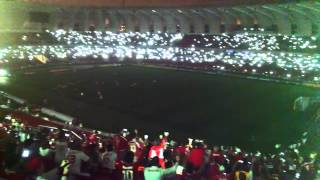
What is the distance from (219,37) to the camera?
60.5 meters

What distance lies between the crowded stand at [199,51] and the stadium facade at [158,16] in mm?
3231

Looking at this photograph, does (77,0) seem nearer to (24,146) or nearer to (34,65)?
(34,65)

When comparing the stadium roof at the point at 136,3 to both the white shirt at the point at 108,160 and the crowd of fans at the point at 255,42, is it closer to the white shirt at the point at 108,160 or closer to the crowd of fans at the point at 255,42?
the crowd of fans at the point at 255,42

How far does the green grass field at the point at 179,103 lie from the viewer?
25.8 meters

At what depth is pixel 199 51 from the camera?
5600 centimetres

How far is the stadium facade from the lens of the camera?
5469 centimetres

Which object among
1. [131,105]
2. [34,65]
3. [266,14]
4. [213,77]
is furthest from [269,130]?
[266,14]

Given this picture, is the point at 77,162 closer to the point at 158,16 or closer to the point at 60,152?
the point at 60,152

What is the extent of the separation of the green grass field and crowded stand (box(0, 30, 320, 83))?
3.68 meters

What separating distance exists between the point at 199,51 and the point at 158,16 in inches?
729

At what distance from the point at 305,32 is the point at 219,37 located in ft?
39.2

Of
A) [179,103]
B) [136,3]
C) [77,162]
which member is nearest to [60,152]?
[77,162]

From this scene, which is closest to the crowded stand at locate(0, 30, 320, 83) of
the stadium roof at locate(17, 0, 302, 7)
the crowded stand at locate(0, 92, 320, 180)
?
the stadium roof at locate(17, 0, 302, 7)

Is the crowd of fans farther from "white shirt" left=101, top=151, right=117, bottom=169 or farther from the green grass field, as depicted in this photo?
"white shirt" left=101, top=151, right=117, bottom=169
